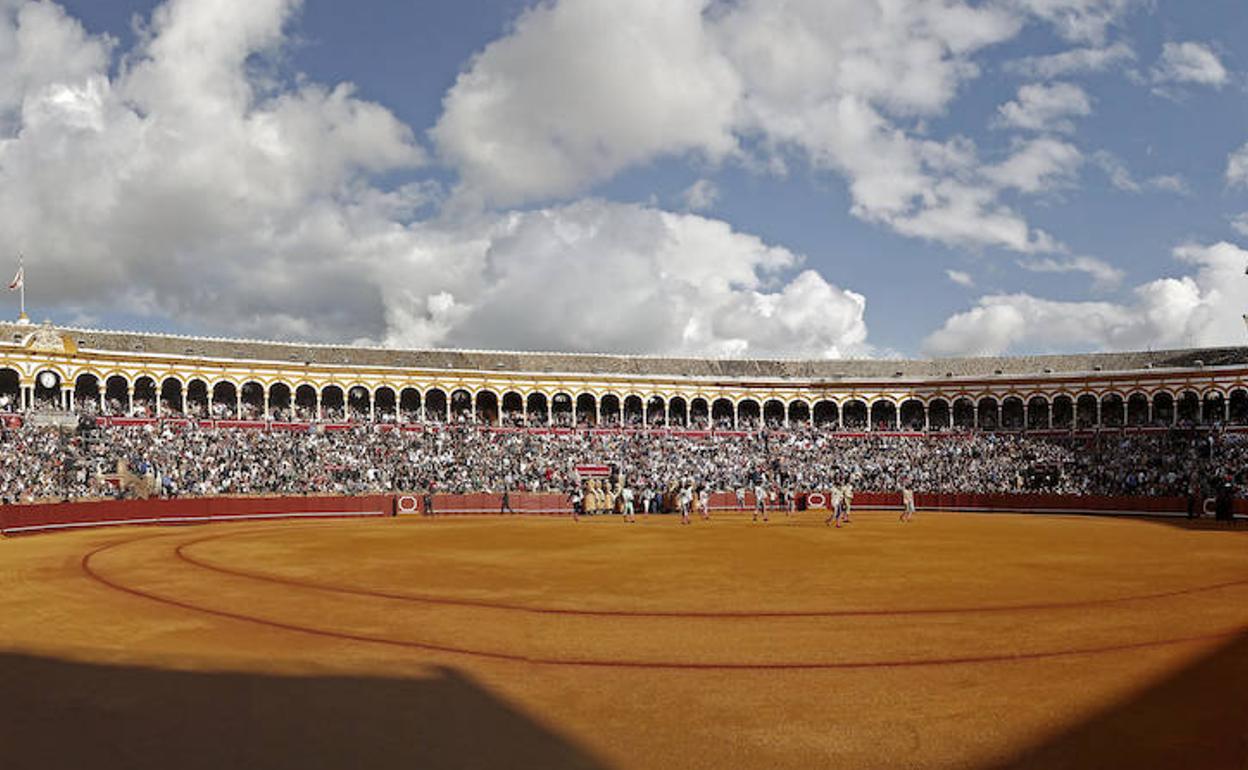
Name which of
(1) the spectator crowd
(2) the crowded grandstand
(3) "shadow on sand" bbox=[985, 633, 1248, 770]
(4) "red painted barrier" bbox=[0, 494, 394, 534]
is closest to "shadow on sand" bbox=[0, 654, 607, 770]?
(3) "shadow on sand" bbox=[985, 633, 1248, 770]

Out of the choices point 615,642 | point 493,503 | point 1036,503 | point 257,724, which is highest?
point 257,724

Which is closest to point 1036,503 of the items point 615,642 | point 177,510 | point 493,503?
point 493,503

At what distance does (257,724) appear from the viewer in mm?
7680

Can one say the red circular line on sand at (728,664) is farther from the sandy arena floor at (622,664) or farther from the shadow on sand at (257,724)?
the shadow on sand at (257,724)

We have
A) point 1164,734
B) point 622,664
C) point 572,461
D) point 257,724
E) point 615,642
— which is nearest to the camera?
point 1164,734

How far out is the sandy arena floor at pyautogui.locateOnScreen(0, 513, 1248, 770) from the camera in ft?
23.7

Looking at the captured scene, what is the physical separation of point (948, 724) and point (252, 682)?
7.14 m

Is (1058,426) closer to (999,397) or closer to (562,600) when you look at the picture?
(999,397)

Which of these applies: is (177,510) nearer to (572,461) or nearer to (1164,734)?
(572,461)

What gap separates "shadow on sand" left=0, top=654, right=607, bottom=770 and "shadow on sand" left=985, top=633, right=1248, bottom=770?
156 inches

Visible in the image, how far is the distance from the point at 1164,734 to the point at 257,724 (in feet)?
26.8

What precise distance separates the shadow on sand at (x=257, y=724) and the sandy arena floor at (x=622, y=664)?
0.03m

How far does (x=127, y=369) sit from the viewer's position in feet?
185

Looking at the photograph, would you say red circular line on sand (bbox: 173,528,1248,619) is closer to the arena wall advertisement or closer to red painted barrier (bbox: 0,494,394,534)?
red painted barrier (bbox: 0,494,394,534)
